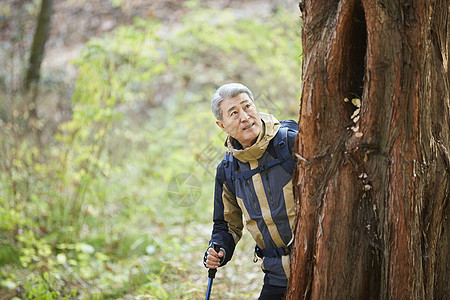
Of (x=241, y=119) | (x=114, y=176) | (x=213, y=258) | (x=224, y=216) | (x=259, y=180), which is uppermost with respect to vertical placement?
(x=114, y=176)

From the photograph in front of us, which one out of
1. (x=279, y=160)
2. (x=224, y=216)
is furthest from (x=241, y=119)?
(x=224, y=216)

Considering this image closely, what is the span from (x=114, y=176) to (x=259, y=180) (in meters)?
4.56

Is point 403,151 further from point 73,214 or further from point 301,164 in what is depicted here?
point 73,214

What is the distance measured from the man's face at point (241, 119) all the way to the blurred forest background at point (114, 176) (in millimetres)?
1726

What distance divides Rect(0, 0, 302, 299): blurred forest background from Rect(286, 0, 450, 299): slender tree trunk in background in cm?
188

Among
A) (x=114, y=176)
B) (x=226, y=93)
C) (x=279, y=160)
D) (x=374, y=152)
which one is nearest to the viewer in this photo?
(x=374, y=152)

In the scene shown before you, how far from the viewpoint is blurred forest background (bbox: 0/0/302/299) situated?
449 cm

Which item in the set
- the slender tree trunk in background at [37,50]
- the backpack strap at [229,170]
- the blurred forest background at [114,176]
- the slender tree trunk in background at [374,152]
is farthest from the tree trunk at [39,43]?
the slender tree trunk in background at [374,152]

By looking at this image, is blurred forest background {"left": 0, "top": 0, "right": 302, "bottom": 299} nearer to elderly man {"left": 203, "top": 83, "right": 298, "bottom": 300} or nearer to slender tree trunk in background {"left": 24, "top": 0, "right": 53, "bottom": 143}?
slender tree trunk in background {"left": 24, "top": 0, "right": 53, "bottom": 143}

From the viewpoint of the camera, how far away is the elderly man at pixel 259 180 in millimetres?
2488

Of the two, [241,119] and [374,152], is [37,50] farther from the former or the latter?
[374,152]

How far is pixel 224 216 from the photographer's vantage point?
8.97 ft

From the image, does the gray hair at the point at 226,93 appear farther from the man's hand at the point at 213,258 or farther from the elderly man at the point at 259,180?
the man's hand at the point at 213,258

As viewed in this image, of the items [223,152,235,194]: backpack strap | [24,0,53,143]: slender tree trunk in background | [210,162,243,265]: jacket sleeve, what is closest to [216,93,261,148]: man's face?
[223,152,235,194]: backpack strap
